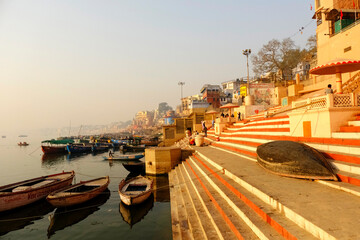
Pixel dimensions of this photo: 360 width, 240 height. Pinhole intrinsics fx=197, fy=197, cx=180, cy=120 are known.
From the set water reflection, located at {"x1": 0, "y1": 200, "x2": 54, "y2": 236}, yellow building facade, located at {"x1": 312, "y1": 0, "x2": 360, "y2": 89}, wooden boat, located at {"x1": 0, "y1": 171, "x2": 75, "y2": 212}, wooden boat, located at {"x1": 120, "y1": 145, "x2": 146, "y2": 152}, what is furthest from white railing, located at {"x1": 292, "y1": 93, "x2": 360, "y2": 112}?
wooden boat, located at {"x1": 120, "y1": 145, "x2": 146, "y2": 152}

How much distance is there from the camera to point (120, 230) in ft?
29.9

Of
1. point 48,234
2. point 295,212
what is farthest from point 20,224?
point 295,212

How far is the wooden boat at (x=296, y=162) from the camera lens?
5324 millimetres

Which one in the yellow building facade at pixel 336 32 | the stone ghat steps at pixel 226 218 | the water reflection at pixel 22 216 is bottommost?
the water reflection at pixel 22 216

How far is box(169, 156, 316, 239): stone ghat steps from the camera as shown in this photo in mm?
3721

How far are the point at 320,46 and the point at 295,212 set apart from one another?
2345 centimetres

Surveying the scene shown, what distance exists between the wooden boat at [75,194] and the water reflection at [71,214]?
1.08 ft

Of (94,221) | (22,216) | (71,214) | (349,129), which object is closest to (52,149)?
(22,216)

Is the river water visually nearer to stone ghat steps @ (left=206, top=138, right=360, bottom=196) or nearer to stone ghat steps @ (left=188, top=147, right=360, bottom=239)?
stone ghat steps @ (left=188, top=147, right=360, bottom=239)

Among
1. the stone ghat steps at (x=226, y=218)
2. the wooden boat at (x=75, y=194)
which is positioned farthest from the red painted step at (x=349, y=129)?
the wooden boat at (x=75, y=194)

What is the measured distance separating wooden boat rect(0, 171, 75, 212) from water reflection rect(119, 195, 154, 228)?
20.2 feet

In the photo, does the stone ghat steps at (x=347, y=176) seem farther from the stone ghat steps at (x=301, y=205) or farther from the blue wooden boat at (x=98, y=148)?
the blue wooden boat at (x=98, y=148)

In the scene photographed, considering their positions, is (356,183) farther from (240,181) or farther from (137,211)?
(137,211)

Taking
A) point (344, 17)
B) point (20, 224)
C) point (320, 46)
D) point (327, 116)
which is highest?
point (344, 17)
